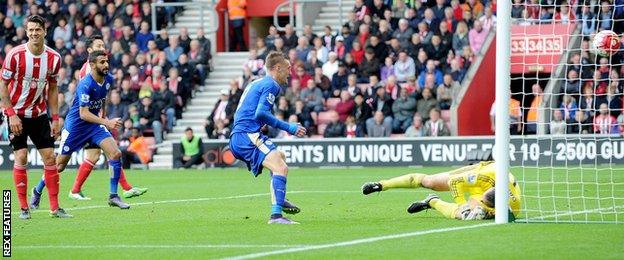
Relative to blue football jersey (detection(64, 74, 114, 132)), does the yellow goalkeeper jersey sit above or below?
below

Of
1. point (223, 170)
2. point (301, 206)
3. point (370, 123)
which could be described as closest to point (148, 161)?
point (223, 170)

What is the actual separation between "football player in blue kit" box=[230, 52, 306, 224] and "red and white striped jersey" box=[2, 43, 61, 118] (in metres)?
Result: 2.42

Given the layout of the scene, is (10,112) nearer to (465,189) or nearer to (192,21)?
(465,189)

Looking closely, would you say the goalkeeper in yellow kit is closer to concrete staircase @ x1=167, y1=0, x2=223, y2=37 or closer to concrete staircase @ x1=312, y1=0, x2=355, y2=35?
concrete staircase @ x1=312, y1=0, x2=355, y2=35

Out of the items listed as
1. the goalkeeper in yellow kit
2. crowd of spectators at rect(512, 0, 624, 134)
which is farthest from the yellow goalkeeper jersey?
crowd of spectators at rect(512, 0, 624, 134)

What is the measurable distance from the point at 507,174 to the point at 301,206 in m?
4.36

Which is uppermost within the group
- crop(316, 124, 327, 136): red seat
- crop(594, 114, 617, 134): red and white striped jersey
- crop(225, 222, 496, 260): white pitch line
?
crop(225, 222, 496, 260): white pitch line

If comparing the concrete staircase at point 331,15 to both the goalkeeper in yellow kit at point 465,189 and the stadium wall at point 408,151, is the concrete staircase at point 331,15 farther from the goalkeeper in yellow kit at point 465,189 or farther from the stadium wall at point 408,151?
the goalkeeper in yellow kit at point 465,189

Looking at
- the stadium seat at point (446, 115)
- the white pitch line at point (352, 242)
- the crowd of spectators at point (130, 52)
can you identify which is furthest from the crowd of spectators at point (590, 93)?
the white pitch line at point (352, 242)

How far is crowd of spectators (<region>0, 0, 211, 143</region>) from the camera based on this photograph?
110ft

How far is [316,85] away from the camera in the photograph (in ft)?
105

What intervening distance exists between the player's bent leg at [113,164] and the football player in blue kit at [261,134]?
300 cm

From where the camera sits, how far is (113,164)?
1641cm

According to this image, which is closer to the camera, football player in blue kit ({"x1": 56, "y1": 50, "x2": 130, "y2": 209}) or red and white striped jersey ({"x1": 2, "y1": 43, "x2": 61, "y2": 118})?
red and white striped jersey ({"x1": 2, "y1": 43, "x2": 61, "y2": 118})
